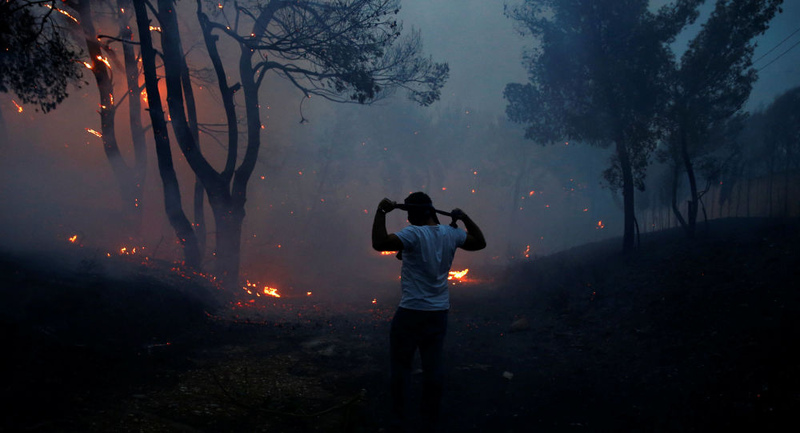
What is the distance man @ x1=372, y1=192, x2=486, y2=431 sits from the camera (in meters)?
4.49

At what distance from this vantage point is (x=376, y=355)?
8016 mm

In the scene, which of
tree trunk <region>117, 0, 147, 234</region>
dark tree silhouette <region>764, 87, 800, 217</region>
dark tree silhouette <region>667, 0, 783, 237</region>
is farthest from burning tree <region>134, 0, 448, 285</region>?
dark tree silhouette <region>764, 87, 800, 217</region>

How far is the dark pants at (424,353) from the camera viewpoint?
4543 millimetres

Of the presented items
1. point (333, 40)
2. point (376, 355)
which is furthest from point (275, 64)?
point (376, 355)

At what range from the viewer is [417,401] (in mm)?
5805

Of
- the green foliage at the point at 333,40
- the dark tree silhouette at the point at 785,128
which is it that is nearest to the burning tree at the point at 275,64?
the green foliage at the point at 333,40

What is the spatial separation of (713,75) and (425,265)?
58.7 ft

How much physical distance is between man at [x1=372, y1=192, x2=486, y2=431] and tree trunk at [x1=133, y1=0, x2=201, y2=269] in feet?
34.1

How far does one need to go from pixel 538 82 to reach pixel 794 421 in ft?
54.1

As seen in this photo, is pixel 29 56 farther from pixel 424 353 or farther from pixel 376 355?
pixel 424 353

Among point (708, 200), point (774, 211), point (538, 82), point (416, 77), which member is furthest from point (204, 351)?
point (708, 200)

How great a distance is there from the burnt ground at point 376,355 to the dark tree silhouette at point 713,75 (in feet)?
17.4

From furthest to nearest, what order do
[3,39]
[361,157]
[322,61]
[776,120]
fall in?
[361,157]
[776,120]
[322,61]
[3,39]

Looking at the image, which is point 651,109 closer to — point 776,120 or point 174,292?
point 174,292
